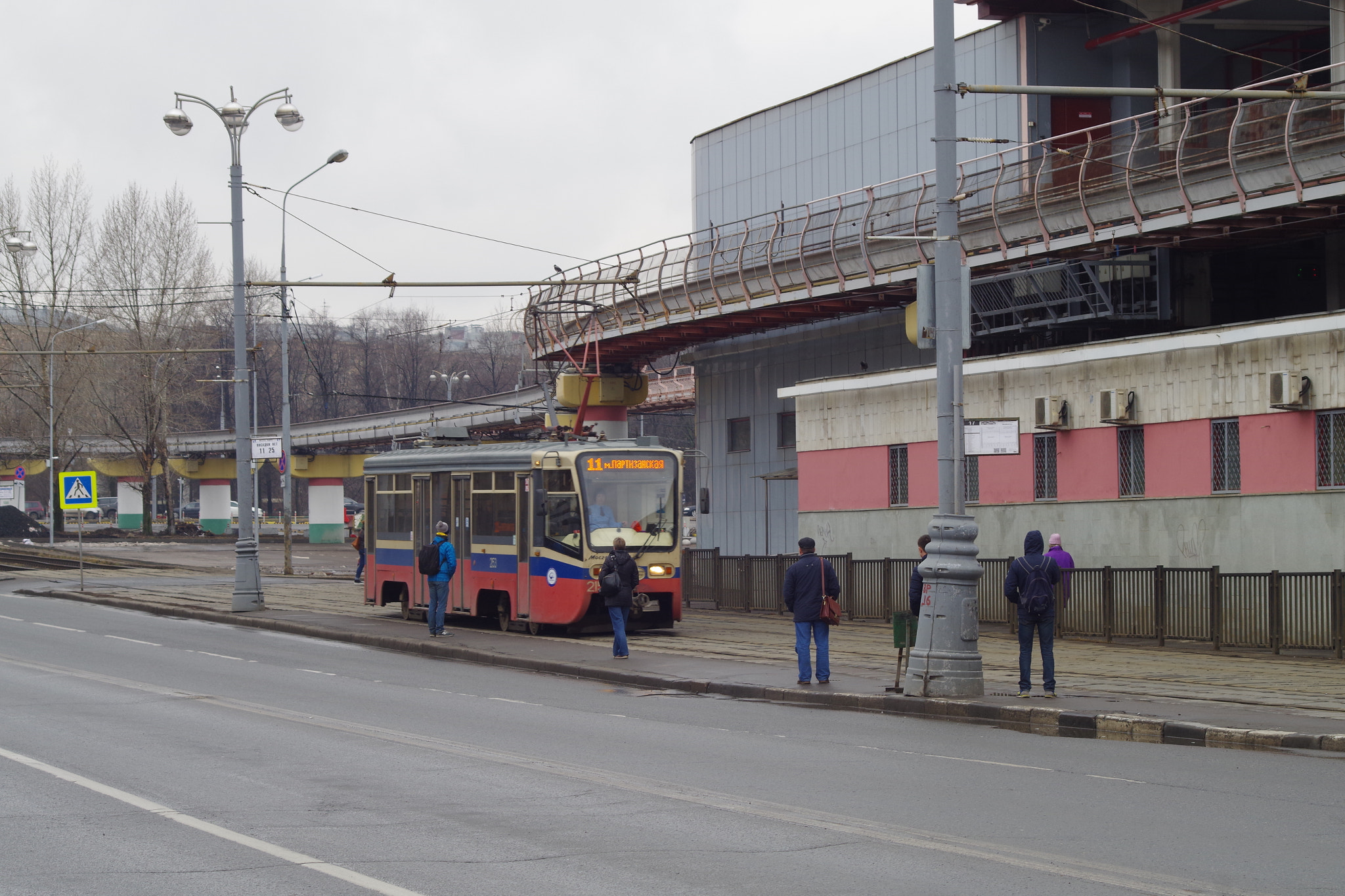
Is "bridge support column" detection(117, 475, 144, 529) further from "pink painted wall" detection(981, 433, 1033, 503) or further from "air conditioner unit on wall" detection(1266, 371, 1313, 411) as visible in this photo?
"air conditioner unit on wall" detection(1266, 371, 1313, 411)

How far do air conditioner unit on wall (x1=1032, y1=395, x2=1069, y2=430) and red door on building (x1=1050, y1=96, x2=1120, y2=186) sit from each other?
406 cm

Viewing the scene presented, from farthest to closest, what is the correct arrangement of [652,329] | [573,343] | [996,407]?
[573,343], [652,329], [996,407]

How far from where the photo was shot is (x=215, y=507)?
267 ft

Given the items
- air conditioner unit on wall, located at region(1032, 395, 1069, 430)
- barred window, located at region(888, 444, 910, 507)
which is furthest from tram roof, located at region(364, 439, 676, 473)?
air conditioner unit on wall, located at region(1032, 395, 1069, 430)

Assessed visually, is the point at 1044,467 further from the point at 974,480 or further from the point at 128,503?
the point at 128,503

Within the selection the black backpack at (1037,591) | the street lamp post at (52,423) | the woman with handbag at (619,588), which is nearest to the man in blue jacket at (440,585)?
the woman with handbag at (619,588)

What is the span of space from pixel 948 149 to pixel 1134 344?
9796 millimetres

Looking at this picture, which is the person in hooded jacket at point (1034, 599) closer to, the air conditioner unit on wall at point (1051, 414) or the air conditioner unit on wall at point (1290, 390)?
the air conditioner unit on wall at point (1290, 390)

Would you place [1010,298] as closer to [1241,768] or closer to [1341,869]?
[1241,768]

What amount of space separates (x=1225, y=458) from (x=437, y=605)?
12638mm

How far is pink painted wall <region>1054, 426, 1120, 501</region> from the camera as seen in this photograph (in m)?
25.0

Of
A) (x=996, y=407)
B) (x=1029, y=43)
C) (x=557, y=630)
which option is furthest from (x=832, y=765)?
(x=1029, y=43)

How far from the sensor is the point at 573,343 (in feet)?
134

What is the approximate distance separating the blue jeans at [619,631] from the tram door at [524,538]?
3.69 m
